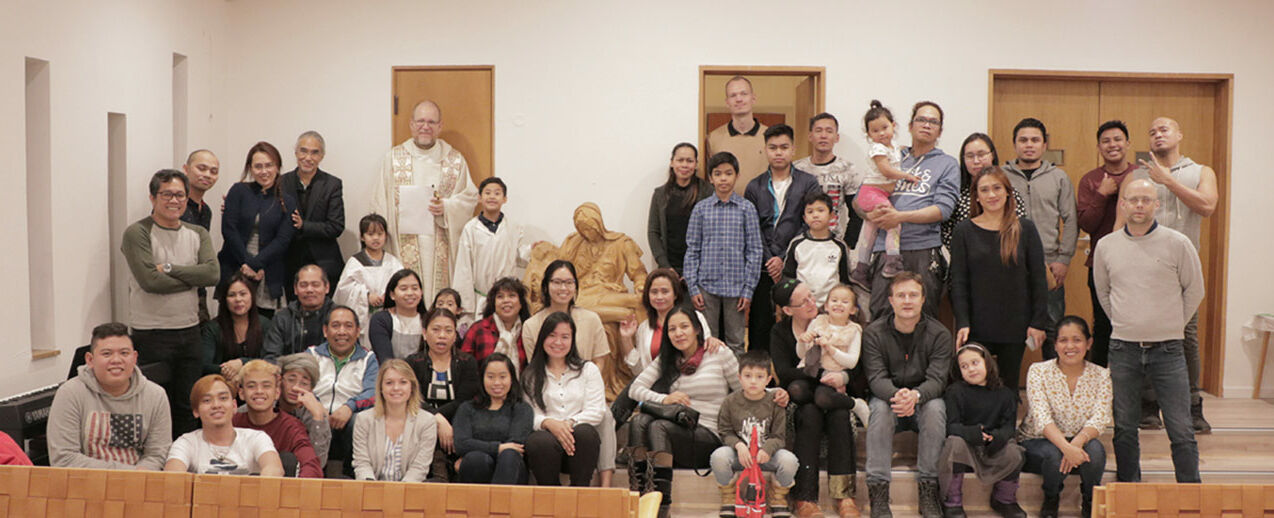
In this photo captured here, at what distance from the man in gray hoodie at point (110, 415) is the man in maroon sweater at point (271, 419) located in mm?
301

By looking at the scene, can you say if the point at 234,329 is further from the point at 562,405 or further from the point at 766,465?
the point at 766,465

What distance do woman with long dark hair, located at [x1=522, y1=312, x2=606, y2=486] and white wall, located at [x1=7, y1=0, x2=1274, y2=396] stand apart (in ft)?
5.50

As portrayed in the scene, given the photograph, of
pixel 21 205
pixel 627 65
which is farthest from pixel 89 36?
pixel 627 65

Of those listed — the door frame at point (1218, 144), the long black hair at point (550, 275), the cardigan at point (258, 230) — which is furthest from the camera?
the door frame at point (1218, 144)

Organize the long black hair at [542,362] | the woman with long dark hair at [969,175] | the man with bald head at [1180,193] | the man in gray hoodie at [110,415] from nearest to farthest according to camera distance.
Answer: the man in gray hoodie at [110,415] < the long black hair at [542,362] < the man with bald head at [1180,193] < the woman with long dark hair at [969,175]

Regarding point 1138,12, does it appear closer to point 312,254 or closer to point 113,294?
point 312,254

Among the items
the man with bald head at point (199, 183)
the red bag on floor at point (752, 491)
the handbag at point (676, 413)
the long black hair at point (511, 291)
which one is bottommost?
the red bag on floor at point (752, 491)

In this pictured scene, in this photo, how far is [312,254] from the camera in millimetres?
5844

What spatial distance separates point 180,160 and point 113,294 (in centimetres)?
91

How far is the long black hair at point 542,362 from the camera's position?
4.66 meters

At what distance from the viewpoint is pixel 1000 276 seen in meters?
4.81

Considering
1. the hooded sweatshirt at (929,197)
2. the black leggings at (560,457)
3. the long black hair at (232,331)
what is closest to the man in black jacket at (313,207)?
the long black hair at (232,331)

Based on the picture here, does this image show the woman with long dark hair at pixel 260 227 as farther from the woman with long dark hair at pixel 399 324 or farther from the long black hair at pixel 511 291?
the long black hair at pixel 511 291

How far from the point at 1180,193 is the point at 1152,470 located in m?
1.28
